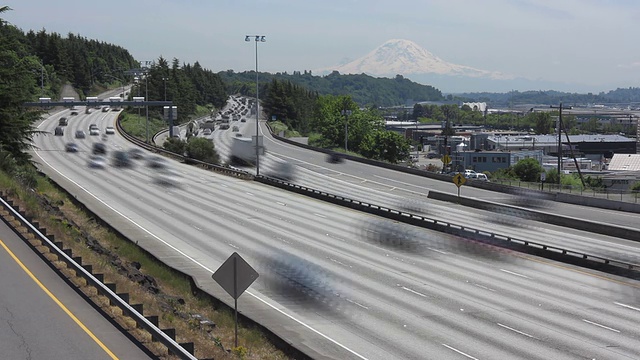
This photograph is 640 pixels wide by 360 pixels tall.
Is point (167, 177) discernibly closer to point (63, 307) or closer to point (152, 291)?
point (152, 291)

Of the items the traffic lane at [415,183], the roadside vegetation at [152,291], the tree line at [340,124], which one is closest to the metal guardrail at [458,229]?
the traffic lane at [415,183]

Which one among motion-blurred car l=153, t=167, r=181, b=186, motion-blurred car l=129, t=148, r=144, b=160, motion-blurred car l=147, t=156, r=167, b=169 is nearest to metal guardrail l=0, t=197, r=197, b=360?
motion-blurred car l=153, t=167, r=181, b=186

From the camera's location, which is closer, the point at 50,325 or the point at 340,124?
the point at 50,325

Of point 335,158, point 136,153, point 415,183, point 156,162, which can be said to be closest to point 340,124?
point 335,158

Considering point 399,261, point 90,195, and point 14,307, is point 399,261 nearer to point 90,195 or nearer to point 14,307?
point 14,307

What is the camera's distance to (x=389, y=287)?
27.0 metres

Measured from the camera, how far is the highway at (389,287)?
20062mm

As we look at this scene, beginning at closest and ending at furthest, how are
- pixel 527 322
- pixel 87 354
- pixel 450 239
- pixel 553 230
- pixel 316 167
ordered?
pixel 87 354 < pixel 527 322 < pixel 450 239 < pixel 553 230 < pixel 316 167

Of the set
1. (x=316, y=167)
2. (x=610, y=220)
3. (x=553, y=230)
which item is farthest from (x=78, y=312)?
(x=316, y=167)

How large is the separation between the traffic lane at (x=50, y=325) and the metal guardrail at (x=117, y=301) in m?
0.37

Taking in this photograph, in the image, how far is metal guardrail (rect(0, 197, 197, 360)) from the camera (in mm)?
12071

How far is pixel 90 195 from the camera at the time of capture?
51938mm

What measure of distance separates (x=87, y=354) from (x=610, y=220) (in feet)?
126

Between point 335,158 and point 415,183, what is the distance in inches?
863
